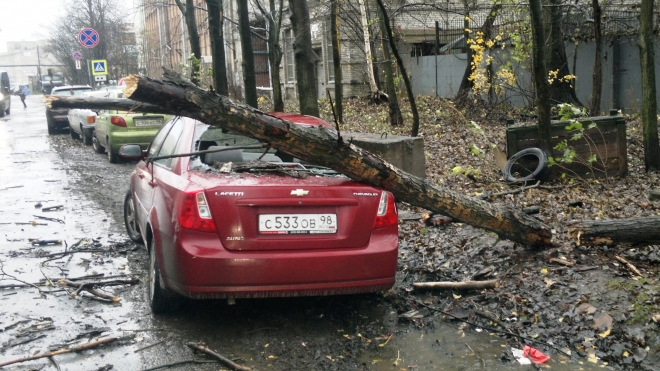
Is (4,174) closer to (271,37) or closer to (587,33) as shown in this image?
(271,37)

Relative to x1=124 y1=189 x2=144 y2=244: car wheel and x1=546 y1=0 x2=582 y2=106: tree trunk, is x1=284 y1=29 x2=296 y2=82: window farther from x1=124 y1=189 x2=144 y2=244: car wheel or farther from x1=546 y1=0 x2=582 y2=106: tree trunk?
x1=124 y1=189 x2=144 y2=244: car wheel

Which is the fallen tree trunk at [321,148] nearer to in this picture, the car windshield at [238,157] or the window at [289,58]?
the car windshield at [238,157]

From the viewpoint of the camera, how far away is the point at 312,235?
4.71 metres

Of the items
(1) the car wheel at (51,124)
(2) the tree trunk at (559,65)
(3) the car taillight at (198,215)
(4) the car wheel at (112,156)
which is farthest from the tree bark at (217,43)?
(3) the car taillight at (198,215)

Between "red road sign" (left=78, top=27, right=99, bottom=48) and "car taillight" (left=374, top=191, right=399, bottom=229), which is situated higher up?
"red road sign" (left=78, top=27, right=99, bottom=48)

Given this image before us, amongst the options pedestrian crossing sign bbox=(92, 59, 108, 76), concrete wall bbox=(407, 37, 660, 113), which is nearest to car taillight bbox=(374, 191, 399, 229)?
concrete wall bbox=(407, 37, 660, 113)

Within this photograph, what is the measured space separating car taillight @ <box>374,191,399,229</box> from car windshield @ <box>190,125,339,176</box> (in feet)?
1.60

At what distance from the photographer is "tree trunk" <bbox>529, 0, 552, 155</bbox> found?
9070mm

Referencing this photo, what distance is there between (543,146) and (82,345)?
7071 millimetres

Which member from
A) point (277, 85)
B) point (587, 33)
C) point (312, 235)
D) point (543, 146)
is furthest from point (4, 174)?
point (587, 33)

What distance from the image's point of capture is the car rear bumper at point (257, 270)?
14.9 feet

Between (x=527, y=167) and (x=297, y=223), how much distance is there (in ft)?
20.3

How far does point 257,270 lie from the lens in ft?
15.0

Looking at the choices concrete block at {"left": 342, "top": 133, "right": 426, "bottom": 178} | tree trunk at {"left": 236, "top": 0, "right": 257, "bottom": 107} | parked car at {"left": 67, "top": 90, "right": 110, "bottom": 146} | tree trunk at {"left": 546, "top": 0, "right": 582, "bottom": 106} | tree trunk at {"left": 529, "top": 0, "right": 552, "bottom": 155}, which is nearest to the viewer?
A: tree trunk at {"left": 529, "top": 0, "right": 552, "bottom": 155}
